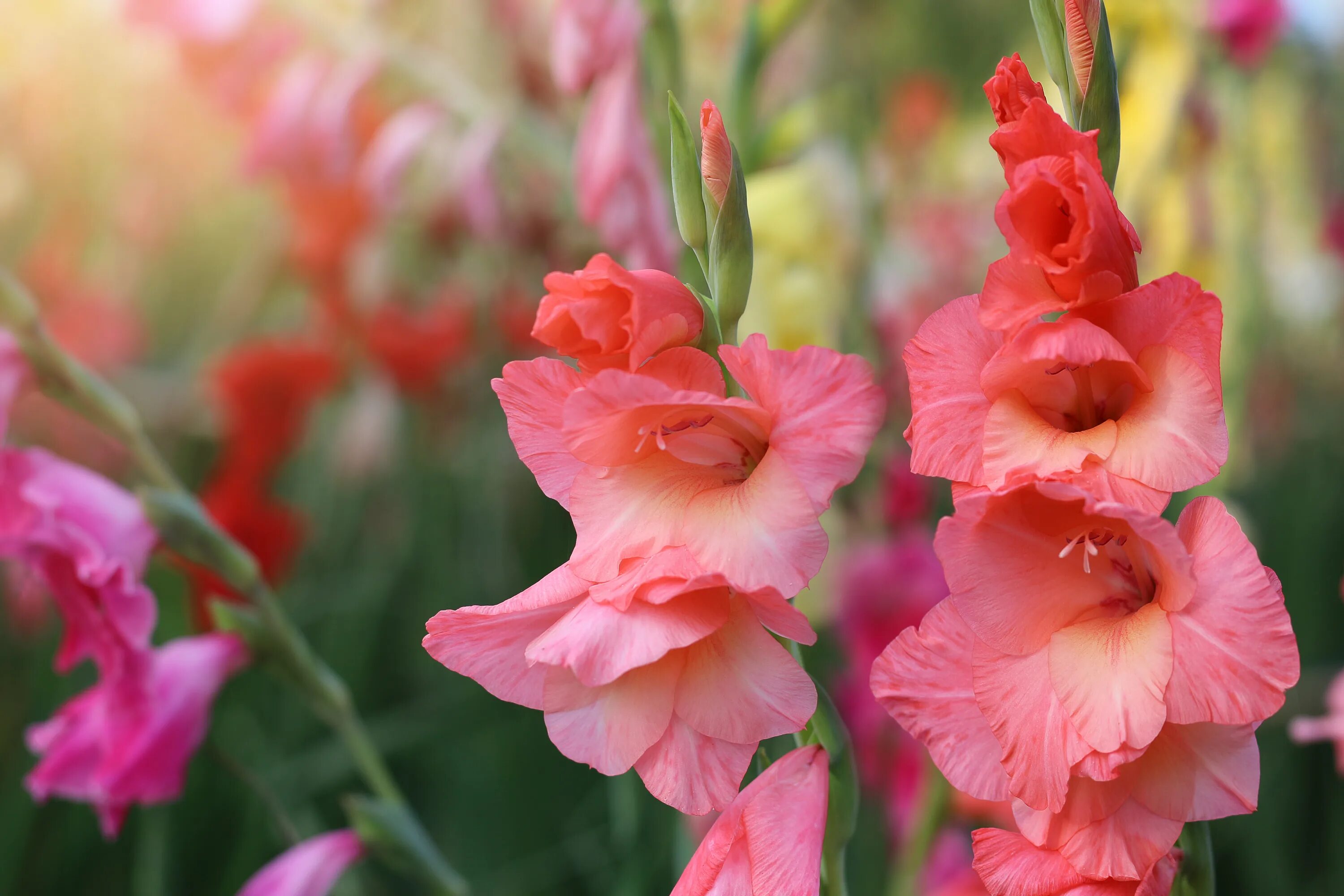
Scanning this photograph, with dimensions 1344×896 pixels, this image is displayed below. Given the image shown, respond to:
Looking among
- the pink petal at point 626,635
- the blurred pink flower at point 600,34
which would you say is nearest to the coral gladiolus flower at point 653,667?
the pink petal at point 626,635

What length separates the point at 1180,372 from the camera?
275 mm

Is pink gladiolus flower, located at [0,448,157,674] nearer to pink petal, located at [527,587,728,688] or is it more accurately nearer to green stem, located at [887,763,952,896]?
pink petal, located at [527,587,728,688]

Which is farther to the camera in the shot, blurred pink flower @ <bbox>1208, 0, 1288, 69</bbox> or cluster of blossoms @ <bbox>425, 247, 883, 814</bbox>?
blurred pink flower @ <bbox>1208, 0, 1288, 69</bbox>

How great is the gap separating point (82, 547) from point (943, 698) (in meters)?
0.39

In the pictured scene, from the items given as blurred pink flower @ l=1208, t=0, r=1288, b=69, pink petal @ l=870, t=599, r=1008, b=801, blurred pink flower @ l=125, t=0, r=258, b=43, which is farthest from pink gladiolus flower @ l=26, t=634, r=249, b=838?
blurred pink flower @ l=1208, t=0, r=1288, b=69

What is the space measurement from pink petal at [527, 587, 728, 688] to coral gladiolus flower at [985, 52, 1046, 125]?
0.48 ft

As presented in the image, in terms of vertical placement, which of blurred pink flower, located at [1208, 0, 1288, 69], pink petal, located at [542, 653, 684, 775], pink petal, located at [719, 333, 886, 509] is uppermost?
pink petal, located at [719, 333, 886, 509]

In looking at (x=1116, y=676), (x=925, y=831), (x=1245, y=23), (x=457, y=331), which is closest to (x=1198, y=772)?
(x=1116, y=676)

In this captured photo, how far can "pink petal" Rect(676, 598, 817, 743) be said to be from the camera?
0.28 m

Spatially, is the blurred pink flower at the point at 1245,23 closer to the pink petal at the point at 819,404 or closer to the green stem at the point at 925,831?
the green stem at the point at 925,831

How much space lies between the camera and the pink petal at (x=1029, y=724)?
10.4 inches

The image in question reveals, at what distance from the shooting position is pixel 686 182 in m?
→ 0.34

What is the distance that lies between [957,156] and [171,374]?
195cm

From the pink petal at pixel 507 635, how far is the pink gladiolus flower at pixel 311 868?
0.24m
